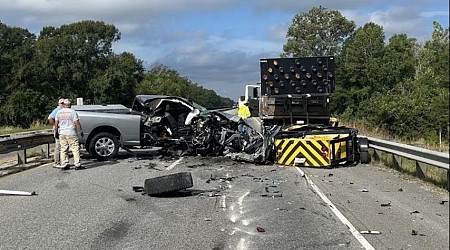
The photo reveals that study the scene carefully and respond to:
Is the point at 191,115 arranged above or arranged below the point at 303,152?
above

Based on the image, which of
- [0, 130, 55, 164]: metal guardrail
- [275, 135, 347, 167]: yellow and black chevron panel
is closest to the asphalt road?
[275, 135, 347, 167]: yellow and black chevron panel

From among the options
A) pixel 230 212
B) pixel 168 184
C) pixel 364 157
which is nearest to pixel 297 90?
pixel 364 157

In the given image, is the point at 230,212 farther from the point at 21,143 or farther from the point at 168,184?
the point at 21,143

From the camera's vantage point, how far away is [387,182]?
11930mm

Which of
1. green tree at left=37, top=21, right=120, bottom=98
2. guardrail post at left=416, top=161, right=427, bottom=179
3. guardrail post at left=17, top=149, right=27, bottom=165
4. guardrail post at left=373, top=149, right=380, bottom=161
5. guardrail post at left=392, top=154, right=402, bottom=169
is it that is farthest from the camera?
green tree at left=37, top=21, right=120, bottom=98

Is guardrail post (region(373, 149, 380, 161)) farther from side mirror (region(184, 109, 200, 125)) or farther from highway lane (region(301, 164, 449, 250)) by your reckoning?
side mirror (region(184, 109, 200, 125))

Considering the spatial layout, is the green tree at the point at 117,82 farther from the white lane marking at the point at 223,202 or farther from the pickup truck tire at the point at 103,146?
the white lane marking at the point at 223,202

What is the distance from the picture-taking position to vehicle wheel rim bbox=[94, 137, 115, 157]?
647 inches

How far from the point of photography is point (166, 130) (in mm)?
17438

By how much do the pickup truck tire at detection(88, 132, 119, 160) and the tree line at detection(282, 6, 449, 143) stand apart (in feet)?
61.2

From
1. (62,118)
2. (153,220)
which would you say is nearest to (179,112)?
(62,118)

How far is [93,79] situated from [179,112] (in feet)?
181

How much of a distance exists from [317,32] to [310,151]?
192 feet

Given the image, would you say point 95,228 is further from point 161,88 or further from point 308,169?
point 161,88
